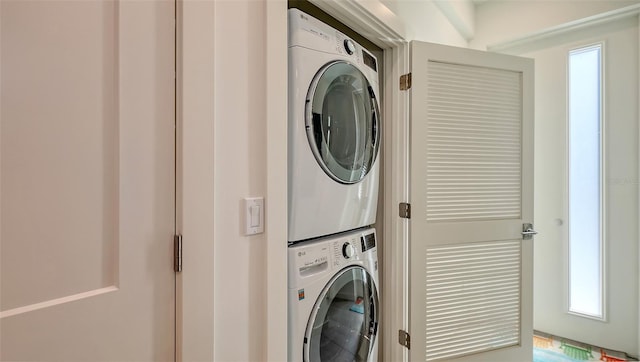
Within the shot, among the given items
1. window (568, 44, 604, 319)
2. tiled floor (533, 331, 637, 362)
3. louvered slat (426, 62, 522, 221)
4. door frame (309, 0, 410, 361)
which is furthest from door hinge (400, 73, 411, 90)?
tiled floor (533, 331, 637, 362)

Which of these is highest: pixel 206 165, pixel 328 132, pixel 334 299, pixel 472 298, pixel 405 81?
pixel 405 81

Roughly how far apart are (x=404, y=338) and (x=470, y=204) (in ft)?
2.95

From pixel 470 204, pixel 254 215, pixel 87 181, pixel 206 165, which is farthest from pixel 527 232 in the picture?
pixel 87 181

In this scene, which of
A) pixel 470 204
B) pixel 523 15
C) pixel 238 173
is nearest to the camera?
pixel 238 173

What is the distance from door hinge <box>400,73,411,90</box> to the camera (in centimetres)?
162

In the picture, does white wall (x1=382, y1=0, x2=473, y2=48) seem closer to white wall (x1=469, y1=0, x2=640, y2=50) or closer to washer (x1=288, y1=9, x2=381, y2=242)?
white wall (x1=469, y1=0, x2=640, y2=50)

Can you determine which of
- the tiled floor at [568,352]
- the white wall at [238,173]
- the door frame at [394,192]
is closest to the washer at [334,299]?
the white wall at [238,173]

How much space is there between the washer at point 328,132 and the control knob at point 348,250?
2.9 inches

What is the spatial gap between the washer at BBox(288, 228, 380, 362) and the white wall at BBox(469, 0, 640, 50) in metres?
2.15

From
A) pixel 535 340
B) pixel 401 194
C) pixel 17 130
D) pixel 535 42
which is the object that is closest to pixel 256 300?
pixel 17 130

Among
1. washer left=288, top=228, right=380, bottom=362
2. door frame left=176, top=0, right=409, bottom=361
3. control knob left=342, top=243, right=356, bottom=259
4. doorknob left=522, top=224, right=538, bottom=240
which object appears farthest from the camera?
doorknob left=522, top=224, right=538, bottom=240

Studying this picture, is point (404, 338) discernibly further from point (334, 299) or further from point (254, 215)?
point (254, 215)

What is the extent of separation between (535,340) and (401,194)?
1.85 metres

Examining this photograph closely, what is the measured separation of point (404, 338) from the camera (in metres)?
1.64
